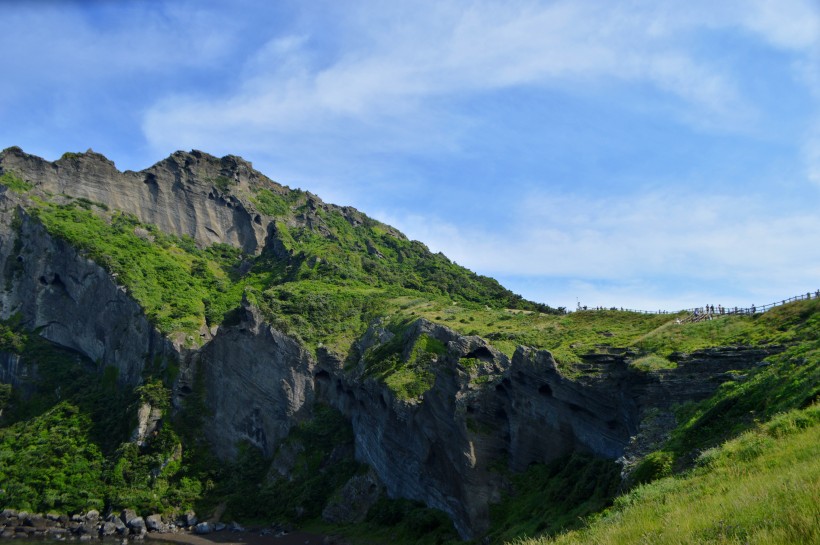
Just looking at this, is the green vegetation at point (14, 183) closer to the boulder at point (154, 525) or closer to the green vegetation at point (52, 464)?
the green vegetation at point (52, 464)

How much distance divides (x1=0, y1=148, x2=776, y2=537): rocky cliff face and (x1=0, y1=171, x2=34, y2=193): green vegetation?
3.10 metres

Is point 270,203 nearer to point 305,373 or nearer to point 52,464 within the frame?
point 305,373

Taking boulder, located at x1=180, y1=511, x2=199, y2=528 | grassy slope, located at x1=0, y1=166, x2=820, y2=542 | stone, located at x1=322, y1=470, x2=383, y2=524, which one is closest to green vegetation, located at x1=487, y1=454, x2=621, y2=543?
grassy slope, located at x1=0, y1=166, x2=820, y2=542

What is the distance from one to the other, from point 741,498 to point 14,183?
15573 cm

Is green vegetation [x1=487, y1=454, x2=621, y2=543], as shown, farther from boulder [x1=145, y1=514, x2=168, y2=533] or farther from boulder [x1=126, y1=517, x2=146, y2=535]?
boulder [x1=126, y1=517, x2=146, y2=535]

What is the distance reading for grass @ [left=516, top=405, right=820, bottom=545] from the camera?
1080 centimetres

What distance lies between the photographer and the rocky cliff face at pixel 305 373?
146 ft

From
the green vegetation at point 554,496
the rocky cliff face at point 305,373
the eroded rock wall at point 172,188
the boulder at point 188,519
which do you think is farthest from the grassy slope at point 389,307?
the eroded rock wall at point 172,188

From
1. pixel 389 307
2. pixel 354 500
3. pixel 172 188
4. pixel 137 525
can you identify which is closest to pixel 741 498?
pixel 354 500

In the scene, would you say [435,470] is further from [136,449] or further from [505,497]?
[136,449]

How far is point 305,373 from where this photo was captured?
3583 inches

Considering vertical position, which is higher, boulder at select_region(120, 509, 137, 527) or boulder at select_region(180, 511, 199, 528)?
boulder at select_region(120, 509, 137, 527)

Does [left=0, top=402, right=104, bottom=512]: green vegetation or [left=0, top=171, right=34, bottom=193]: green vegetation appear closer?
[left=0, top=402, right=104, bottom=512]: green vegetation

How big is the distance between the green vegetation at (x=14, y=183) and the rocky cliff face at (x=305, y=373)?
10.2ft
